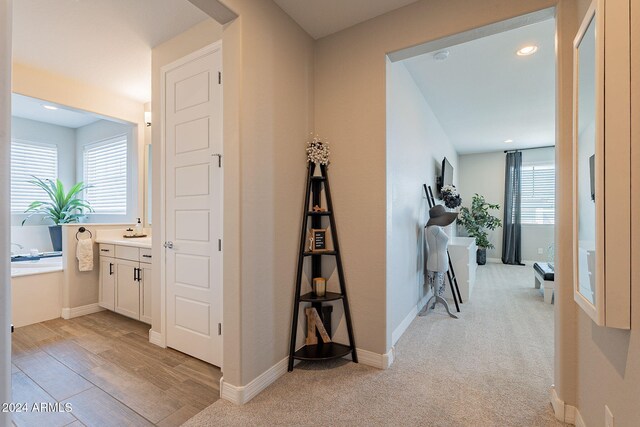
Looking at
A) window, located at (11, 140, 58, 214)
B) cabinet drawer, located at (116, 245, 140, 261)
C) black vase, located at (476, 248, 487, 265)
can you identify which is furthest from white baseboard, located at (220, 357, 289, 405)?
black vase, located at (476, 248, 487, 265)

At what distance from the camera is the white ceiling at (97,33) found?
2205 millimetres

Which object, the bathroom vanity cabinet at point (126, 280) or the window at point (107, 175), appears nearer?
the bathroom vanity cabinet at point (126, 280)

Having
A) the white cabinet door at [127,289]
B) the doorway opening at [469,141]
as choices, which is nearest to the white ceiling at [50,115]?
the white cabinet door at [127,289]

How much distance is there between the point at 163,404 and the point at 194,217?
50.0 inches

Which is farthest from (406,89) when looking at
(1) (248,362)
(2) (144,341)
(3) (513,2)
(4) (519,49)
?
(2) (144,341)

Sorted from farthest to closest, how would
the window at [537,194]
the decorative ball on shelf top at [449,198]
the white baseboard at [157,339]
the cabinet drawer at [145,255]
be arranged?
1. the window at [537,194]
2. the decorative ball on shelf top at [449,198]
3. the cabinet drawer at [145,255]
4. the white baseboard at [157,339]

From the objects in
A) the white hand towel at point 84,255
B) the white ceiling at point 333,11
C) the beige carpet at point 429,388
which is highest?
the white ceiling at point 333,11

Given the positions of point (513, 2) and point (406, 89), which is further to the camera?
point (406, 89)

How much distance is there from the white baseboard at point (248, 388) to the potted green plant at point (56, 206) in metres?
4.30

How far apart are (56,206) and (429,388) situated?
5541 mm

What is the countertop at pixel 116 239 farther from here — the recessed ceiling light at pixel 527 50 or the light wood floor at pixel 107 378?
the recessed ceiling light at pixel 527 50

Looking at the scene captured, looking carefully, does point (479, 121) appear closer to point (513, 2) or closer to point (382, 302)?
point (513, 2)

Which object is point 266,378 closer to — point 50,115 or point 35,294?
point 35,294

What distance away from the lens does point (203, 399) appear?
1.86m
